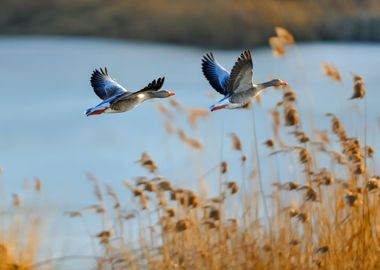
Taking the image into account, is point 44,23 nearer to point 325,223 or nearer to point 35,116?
point 35,116

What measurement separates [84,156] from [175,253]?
5.18 meters

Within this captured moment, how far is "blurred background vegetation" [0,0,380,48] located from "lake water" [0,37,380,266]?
0.28m

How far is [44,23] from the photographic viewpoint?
15188 mm

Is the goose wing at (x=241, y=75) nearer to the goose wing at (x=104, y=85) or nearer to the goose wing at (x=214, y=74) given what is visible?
the goose wing at (x=214, y=74)

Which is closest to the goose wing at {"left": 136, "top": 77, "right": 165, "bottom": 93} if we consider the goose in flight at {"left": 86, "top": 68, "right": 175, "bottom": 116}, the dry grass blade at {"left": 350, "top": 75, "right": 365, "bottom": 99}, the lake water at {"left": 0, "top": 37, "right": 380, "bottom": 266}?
the goose in flight at {"left": 86, "top": 68, "right": 175, "bottom": 116}

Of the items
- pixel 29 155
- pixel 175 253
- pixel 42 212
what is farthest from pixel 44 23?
pixel 175 253

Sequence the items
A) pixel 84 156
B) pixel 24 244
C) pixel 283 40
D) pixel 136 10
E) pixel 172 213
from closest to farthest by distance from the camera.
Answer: pixel 283 40, pixel 172 213, pixel 24 244, pixel 84 156, pixel 136 10

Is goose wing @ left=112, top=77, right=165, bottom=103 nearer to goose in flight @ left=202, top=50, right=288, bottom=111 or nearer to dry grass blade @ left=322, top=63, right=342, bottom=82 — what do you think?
goose in flight @ left=202, top=50, right=288, bottom=111

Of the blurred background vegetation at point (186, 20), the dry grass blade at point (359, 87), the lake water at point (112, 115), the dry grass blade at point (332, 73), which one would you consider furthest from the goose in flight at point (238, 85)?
the blurred background vegetation at point (186, 20)

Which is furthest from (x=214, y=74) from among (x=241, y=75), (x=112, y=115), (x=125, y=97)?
(x=112, y=115)

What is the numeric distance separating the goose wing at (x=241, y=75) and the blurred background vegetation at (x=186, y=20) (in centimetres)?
935

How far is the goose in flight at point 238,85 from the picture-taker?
1.36m

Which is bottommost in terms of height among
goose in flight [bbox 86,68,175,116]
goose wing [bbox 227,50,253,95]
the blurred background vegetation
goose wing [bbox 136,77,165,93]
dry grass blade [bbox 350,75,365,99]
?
goose in flight [bbox 86,68,175,116]

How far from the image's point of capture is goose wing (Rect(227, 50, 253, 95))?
139cm
